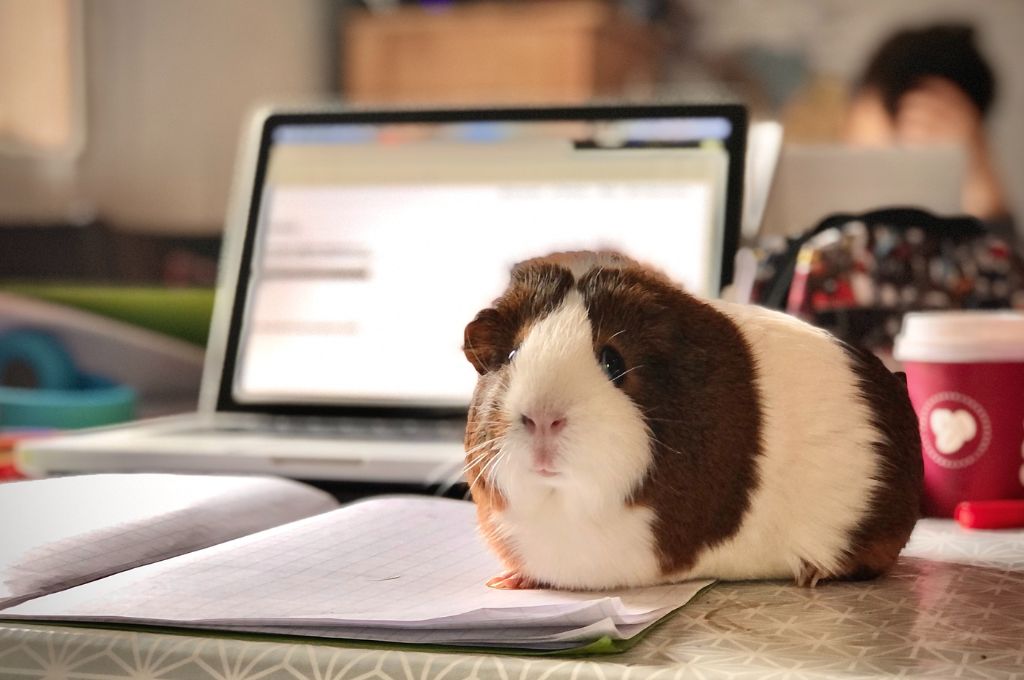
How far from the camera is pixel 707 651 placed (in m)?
0.43

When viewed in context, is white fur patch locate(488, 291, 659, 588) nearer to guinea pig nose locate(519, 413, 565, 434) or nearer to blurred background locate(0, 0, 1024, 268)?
guinea pig nose locate(519, 413, 565, 434)

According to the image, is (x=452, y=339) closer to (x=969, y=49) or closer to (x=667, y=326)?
(x=667, y=326)

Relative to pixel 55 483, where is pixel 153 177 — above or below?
above

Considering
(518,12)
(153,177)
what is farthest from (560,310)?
(518,12)

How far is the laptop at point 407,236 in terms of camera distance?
106 centimetres

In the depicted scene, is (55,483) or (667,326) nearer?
(667,326)

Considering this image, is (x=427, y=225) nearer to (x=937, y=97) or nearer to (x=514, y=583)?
(x=514, y=583)

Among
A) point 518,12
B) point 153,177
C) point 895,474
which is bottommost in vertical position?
point 895,474

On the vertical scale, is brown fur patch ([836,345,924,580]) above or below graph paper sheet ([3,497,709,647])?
above

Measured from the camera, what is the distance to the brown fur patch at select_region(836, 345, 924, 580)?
1.79 feet

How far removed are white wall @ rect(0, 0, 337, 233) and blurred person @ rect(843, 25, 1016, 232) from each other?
1877mm

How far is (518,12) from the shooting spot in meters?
3.23

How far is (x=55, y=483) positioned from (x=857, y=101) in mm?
3250

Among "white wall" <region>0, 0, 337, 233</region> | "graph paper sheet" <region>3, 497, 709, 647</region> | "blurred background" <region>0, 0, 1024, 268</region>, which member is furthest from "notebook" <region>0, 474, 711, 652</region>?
"white wall" <region>0, 0, 337, 233</region>
